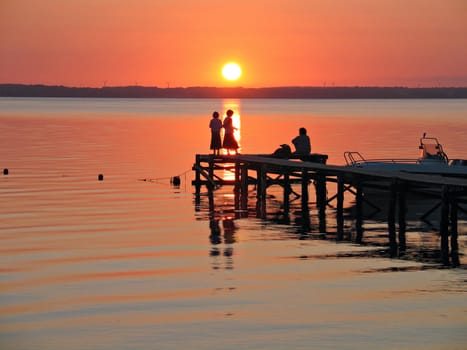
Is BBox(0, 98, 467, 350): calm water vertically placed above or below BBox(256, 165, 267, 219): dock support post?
below

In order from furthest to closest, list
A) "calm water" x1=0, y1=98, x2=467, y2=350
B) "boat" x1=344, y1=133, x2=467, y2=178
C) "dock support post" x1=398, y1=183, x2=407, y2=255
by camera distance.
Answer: "boat" x1=344, y1=133, x2=467, y2=178 → "dock support post" x1=398, y1=183, x2=407, y2=255 → "calm water" x1=0, y1=98, x2=467, y2=350

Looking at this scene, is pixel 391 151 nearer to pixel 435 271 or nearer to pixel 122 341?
pixel 435 271

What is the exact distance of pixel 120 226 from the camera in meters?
30.7

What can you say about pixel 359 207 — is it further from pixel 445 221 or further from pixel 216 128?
pixel 216 128

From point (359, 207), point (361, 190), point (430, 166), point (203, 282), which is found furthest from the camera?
point (430, 166)

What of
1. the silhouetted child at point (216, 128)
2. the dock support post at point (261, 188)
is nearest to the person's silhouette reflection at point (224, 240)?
the dock support post at point (261, 188)

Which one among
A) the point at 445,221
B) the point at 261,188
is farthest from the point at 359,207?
the point at 261,188

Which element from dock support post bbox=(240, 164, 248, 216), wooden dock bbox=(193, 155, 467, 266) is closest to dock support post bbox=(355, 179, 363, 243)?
wooden dock bbox=(193, 155, 467, 266)

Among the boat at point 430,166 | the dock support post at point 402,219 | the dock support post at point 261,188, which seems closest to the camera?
the dock support post at point 402,219

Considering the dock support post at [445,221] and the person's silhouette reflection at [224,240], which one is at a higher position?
the dock support post at [445,221]

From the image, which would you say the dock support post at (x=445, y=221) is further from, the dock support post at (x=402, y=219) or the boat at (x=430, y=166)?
the boat at (x=430, y=166)

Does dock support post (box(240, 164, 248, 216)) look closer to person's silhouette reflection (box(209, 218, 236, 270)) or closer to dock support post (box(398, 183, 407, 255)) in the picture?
person's silhouette reflection (box(209, 218, 236, 270))

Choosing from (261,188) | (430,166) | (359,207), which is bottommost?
(359,207)

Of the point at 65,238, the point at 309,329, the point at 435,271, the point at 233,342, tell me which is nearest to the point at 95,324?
the point at 233,342
